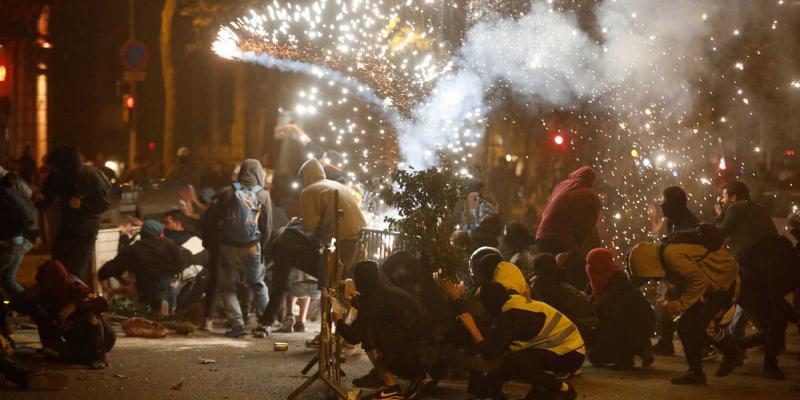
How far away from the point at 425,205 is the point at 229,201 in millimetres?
2659

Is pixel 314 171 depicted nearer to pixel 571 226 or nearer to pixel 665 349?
pixel 571 226

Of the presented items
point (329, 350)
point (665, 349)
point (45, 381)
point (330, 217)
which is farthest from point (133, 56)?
point (329, 350)

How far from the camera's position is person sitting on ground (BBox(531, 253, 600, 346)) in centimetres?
903

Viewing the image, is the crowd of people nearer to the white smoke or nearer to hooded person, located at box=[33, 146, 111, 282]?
hooded person, located at box=[33, 146, 111, 282]

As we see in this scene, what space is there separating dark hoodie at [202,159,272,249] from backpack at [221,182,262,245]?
0.16ft

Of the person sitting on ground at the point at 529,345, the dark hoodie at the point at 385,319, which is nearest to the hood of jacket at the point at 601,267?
the person sitting on ground at the point at 529,345

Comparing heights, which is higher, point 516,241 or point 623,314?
point 516,241

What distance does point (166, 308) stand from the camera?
11.3 m

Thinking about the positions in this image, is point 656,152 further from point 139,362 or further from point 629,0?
point 139,362

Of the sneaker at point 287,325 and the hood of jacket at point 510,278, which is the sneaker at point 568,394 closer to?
the hood of jacket at point 510,278

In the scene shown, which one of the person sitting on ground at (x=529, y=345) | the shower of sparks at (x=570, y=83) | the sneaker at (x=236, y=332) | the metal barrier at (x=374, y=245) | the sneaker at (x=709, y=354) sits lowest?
the sneaker at (x=709, y=354)

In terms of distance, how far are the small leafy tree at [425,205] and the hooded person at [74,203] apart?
10.8 ft

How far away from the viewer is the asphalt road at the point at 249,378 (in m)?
7.91

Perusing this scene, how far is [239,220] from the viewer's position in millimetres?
10750
